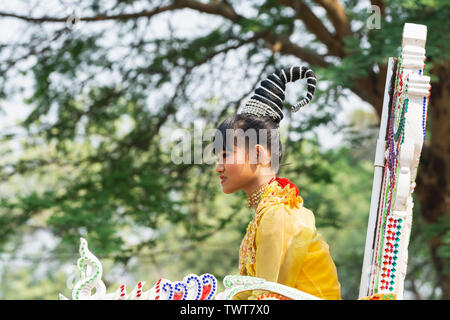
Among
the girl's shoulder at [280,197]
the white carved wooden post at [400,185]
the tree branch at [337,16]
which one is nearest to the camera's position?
the white carved wooden post at [400,185]

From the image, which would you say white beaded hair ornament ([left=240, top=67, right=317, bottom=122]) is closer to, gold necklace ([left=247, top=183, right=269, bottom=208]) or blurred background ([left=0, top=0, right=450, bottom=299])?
gold necklace ([left=247, top=183, right=269, bottom=208])

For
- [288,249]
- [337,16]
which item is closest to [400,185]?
[288,249]

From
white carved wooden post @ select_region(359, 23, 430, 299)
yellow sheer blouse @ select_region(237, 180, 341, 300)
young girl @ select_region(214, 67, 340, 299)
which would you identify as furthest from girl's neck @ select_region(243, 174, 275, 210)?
white carved wooden post @ select_region(359, 23, 430, 299)

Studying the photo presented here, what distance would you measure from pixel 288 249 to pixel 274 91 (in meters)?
0.75

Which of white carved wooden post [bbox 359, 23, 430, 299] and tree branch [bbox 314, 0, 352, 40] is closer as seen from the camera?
white carved wooden post [bbox 359, 23, 430, 299]

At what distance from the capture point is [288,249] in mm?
2484

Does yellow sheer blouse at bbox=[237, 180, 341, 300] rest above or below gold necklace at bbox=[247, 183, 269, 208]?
below

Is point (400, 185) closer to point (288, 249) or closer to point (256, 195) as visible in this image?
point (288, 249)

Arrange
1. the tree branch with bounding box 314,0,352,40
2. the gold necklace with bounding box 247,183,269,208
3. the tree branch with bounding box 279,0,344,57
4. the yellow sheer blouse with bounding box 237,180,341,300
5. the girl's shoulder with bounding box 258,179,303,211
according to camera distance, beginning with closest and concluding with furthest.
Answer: the yellow sheer blouse with bounding box 237,180,341,300
the girl's shoulder with bounding box 258,179,303,211
the gold necklace with bounding box 247,183,269,208
the tree branch with bounding box 314,0,352,40
the tree branch with bounding box 279,0,344,57

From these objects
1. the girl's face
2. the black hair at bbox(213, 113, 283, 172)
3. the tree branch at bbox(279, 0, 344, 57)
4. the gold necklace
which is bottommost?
the gold necklace

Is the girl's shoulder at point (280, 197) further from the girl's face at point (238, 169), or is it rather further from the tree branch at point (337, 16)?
the tree branch at point (337, 16)

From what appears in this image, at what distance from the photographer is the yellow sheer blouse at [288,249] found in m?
2.43

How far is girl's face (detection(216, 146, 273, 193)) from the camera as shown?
9.07ft

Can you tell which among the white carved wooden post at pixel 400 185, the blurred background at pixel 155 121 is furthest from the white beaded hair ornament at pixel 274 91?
the blurred background at pixel 155 121
